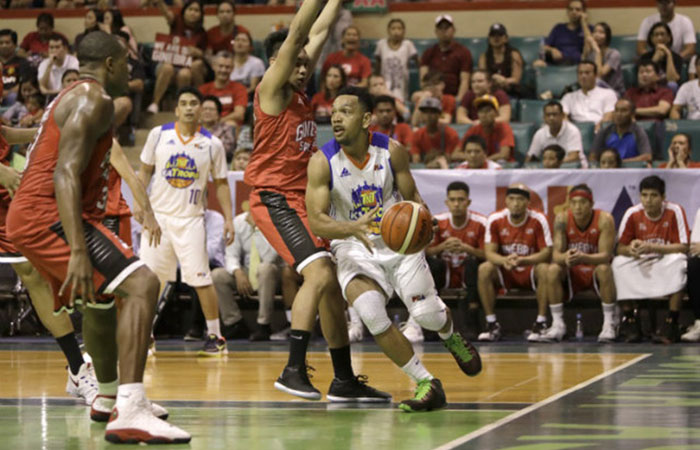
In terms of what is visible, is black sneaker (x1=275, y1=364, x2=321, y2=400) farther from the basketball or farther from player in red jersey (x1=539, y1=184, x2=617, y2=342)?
player in red jersey (x1=539, y1=184, x2=617, y2=342)

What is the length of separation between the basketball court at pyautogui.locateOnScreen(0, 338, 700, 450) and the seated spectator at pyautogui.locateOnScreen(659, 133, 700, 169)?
2.74 meters

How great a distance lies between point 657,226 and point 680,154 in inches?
40.6

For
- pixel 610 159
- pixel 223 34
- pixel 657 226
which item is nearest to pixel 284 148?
pixel 657 226

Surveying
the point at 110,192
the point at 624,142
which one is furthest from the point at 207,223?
the point at 624,142

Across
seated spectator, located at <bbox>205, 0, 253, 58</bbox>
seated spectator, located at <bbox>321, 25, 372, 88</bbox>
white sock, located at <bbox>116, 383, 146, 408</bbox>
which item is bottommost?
white sock, located at <bbox>116, 383, 146, 408</bbox>

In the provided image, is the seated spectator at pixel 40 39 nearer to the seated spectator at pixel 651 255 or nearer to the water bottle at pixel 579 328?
the water bottle at pixel 579 328

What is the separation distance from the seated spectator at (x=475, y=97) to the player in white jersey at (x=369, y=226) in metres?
7.49

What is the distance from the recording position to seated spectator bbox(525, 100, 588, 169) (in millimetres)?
13523

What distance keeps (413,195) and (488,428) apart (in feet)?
6.23

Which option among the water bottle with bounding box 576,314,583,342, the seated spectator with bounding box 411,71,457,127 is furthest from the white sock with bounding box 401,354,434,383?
the seated spectator with bounding box 411,71,457,127

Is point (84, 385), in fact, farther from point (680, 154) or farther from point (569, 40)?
point (569, 40)

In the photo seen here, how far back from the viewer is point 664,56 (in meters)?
15.2

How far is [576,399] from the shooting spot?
22.6 ft

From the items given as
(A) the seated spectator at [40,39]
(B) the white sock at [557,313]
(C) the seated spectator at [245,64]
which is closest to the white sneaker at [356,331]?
(B) the white sock at [557,313]
